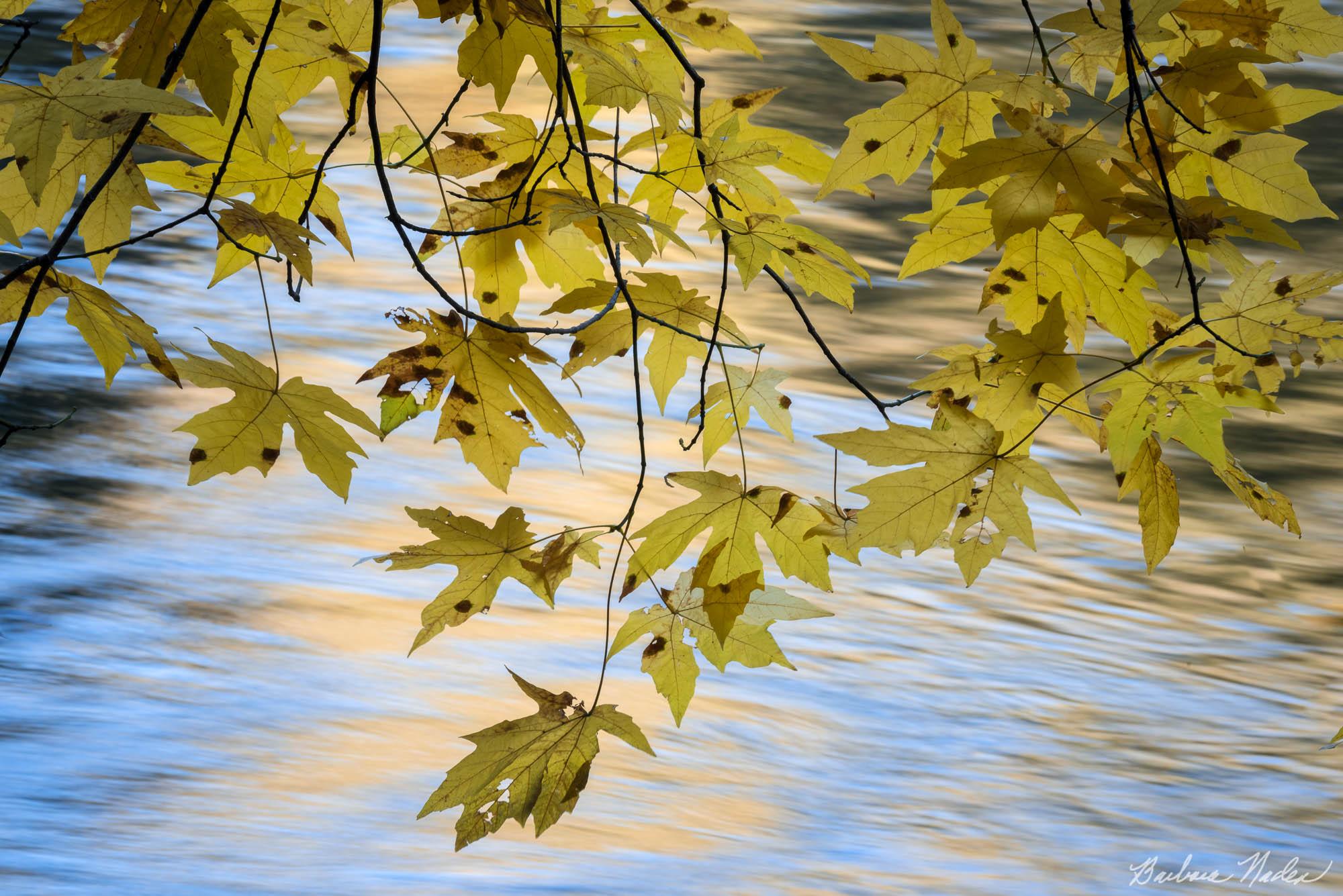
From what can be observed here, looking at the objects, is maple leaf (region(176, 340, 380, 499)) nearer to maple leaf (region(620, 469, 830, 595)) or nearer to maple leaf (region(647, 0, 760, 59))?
maple leaf (region(620, 469, 830, 595))

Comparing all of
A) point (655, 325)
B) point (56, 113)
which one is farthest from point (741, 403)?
point (56, 113)

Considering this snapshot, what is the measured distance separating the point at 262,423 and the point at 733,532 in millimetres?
276

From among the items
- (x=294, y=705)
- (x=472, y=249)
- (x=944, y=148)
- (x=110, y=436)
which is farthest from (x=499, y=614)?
(x=944, y=148)

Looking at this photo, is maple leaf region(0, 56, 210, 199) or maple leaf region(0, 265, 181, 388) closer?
maple leaf region(0, 56, 210, 199)

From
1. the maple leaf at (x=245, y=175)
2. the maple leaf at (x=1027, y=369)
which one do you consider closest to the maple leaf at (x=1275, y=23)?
the maple leaf at (x=1027, y=369)

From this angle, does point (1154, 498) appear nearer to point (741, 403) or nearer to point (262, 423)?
point (741, 403)

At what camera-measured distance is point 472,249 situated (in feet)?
2.52

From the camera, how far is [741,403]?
0.75 metres

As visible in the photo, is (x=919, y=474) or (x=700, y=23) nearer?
(x=919, y=474)

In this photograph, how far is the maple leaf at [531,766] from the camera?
612 millimetres

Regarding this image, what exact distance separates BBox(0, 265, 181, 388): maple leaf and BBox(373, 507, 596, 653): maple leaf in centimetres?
17

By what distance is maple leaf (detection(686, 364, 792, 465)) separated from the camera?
0.73 m
